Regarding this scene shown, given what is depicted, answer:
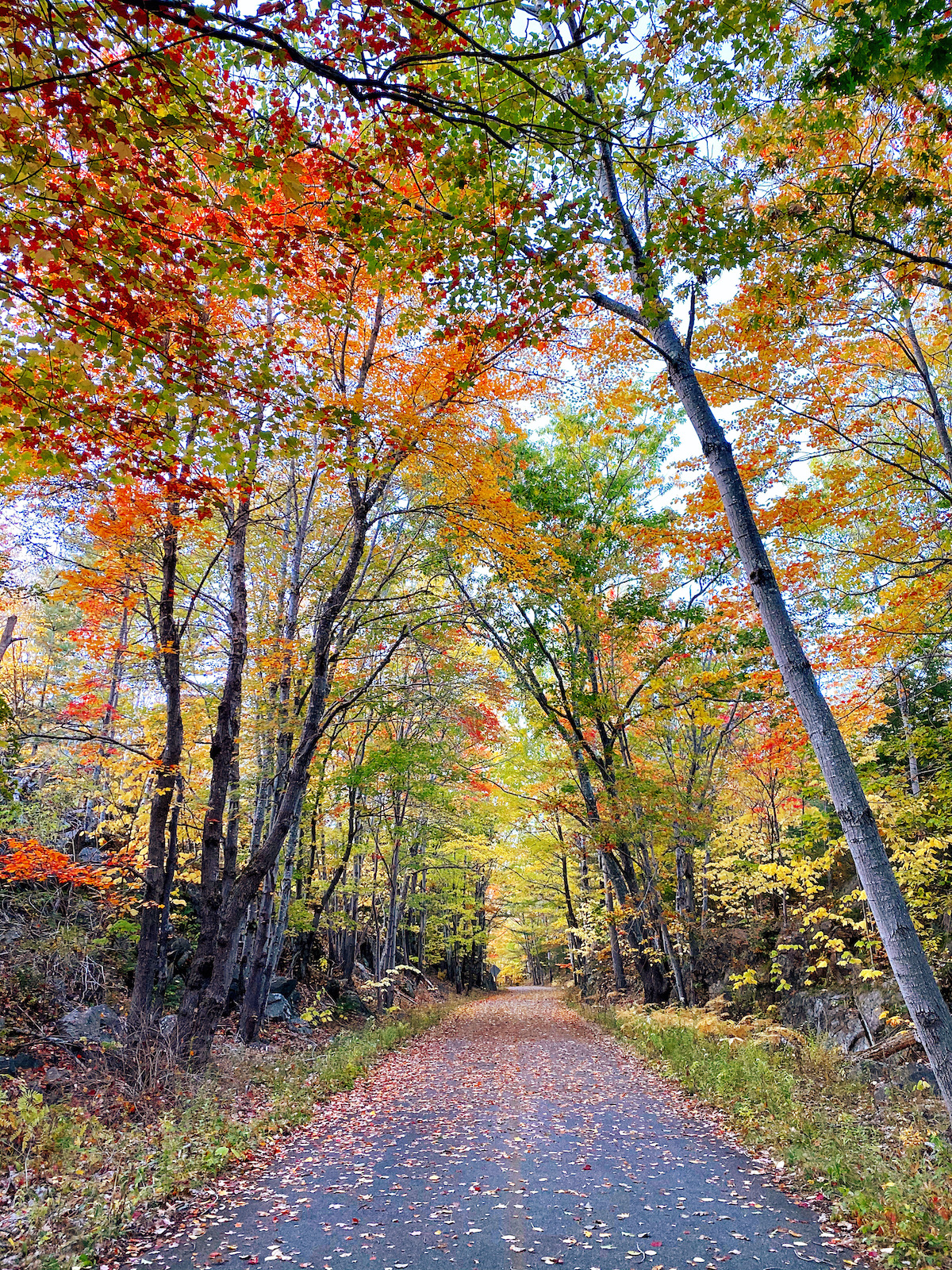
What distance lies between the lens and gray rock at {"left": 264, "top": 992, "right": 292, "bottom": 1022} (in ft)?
45.1

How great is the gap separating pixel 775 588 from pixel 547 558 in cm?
595

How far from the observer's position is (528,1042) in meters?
14.1

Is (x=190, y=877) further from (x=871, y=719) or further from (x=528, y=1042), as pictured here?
(x=871, y=719)

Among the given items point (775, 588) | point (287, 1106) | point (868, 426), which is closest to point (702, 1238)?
point (775, 588)

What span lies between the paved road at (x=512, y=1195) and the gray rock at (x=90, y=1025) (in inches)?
145

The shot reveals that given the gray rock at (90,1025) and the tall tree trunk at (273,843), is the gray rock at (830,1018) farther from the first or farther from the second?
the gray rock at (90,1025)

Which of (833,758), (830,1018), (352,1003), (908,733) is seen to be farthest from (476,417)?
(352,1003)

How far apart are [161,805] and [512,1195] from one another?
6.38m

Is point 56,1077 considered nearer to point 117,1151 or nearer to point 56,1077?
point 56,1077

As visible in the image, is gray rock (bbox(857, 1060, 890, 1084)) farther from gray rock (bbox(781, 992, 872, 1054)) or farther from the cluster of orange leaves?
the cluster of orange leaves

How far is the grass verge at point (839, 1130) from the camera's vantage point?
13.3 ft

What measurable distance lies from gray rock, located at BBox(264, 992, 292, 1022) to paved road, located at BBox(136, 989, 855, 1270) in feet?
19.5

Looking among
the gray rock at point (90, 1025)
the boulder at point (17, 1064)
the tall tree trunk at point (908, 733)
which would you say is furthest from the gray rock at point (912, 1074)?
the boulder at point (17, 1064)

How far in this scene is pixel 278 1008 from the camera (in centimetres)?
1405
